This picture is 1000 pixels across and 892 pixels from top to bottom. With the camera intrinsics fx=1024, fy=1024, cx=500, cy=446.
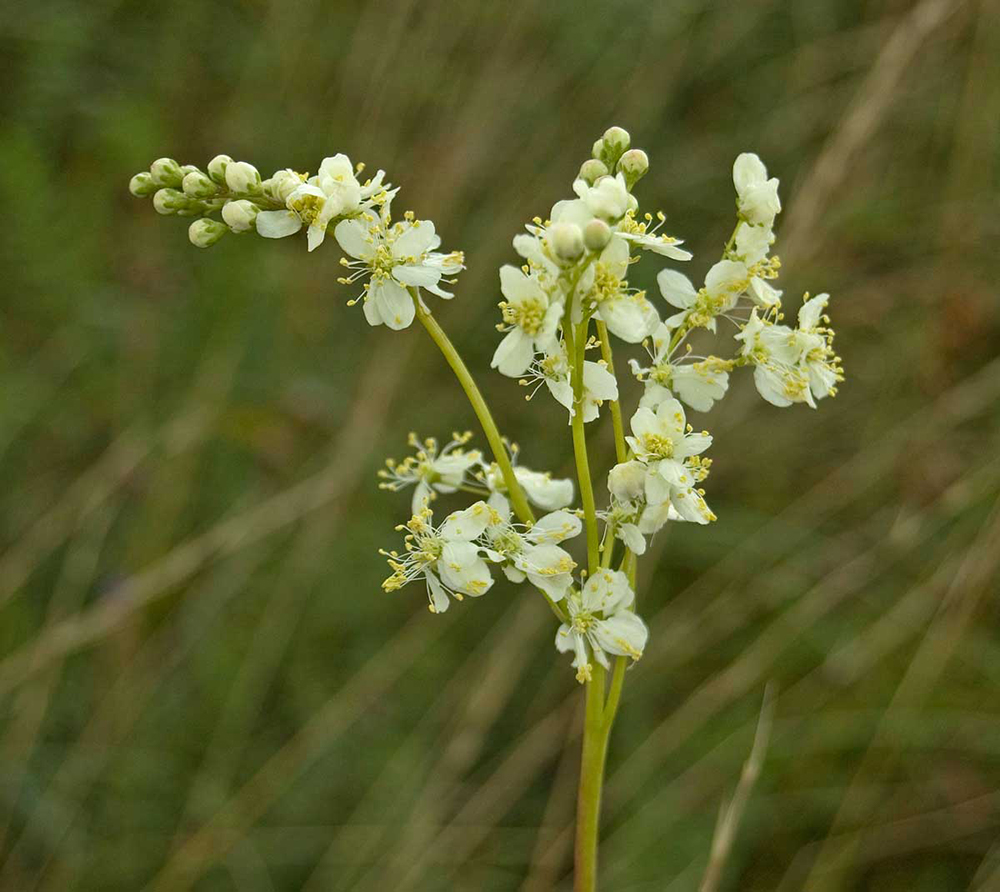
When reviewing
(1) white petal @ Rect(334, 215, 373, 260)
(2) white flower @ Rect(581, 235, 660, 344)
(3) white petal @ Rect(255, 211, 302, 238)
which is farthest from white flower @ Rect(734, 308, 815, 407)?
(3) white petal @ Rect(255, 211, 302, 238)

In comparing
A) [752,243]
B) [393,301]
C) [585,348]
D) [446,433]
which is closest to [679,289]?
[752,243]

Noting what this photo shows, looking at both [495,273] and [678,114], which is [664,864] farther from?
[678,114]

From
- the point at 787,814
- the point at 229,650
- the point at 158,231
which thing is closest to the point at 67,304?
the point at 158,231

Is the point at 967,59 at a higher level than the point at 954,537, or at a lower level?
higher

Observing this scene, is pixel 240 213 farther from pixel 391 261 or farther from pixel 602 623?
pixel 602 623

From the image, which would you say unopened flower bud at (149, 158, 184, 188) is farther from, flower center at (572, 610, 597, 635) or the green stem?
flower center at (572, 610, 597, 635)

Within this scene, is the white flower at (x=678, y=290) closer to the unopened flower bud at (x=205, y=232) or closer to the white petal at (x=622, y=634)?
the white petal at (x=622, y=634)
